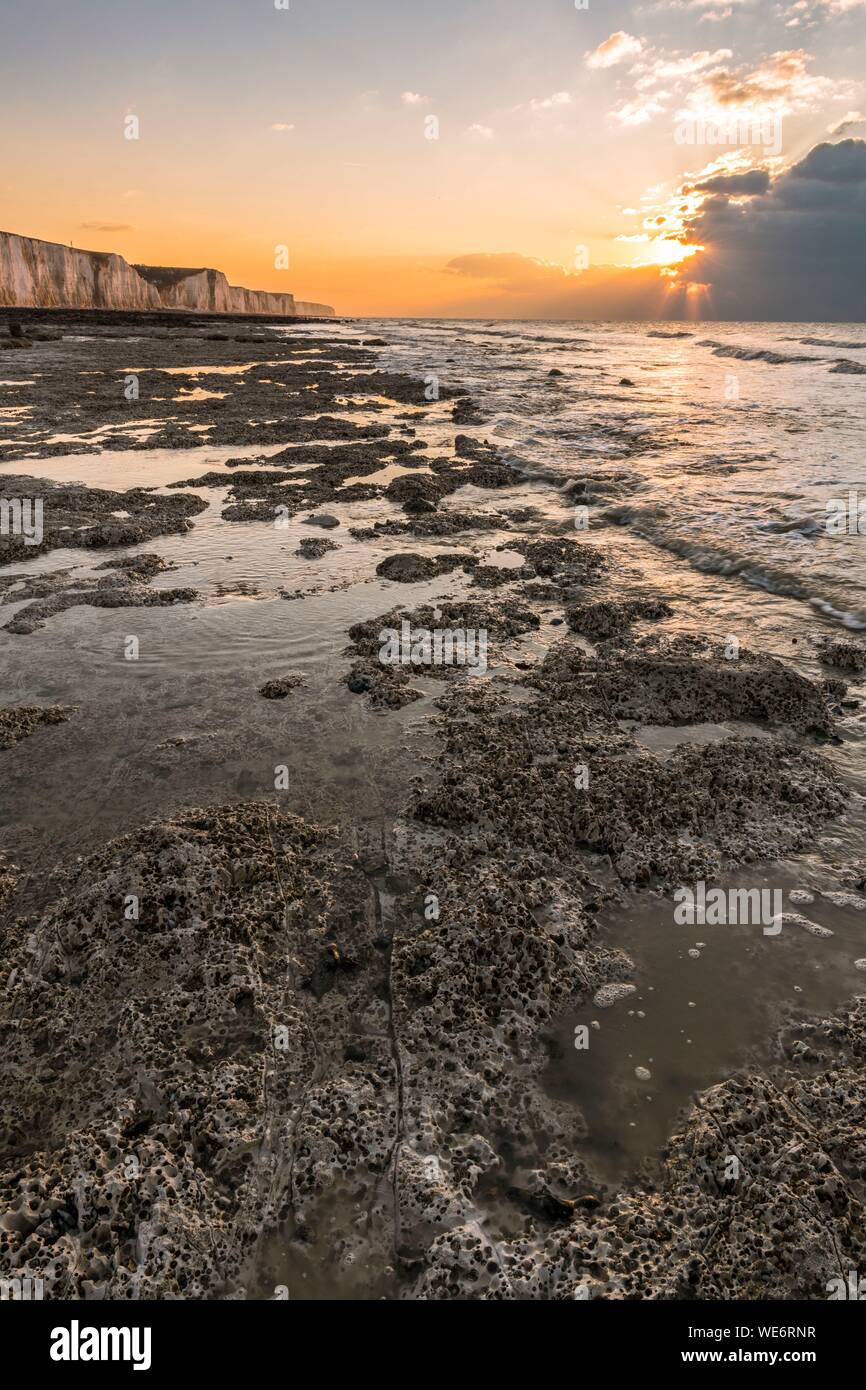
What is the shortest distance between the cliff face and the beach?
407 feet

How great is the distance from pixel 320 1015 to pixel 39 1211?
4.10ft

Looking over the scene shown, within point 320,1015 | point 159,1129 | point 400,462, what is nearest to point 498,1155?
point 320,1015

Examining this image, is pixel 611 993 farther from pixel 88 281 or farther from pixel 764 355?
pixel 88 281

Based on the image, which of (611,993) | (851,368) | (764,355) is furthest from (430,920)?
(764,355)

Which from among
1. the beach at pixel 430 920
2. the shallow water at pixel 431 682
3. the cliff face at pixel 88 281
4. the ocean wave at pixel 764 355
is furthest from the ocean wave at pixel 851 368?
the cliff face at pixel 88 281

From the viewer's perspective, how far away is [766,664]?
6422 millimetres

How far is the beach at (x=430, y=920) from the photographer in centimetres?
251

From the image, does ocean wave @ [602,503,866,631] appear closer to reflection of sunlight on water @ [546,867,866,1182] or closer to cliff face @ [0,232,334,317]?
reflection of sunlight on water @ [546,867,866,1182]

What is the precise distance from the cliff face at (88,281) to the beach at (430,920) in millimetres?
124153

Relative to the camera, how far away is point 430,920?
12.4 ft

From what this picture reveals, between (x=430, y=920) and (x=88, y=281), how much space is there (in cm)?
15171
